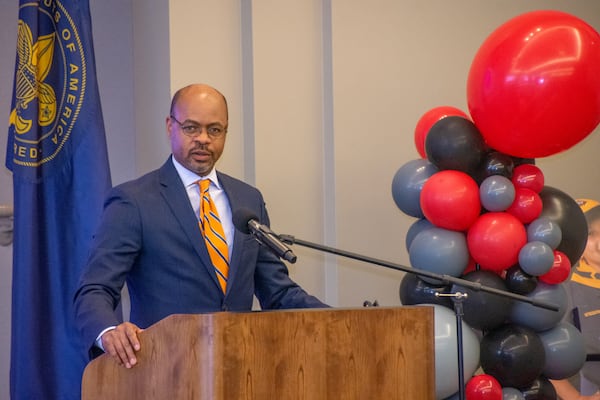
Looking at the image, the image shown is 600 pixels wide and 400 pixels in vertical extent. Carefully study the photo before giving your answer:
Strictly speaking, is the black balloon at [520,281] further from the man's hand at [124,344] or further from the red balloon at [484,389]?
the man's hand at [124,344]

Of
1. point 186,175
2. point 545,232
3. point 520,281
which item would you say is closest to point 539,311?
point 520,281

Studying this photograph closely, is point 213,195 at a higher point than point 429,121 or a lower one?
lower

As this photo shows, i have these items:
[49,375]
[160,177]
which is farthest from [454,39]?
[49,375]

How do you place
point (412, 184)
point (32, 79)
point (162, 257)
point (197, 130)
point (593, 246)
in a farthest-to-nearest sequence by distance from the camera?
point (593, 246) → point (32, 79) → point (412, 184) → point (197, 130) → point (162, 257)

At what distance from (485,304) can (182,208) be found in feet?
3.86

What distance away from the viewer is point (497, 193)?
329cm

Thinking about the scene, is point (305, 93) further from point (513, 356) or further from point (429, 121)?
point (513, 356)

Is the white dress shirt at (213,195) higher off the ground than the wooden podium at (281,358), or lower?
higher

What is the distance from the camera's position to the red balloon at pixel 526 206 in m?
3.35

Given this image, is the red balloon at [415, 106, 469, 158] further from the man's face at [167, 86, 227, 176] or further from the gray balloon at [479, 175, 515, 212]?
the man's face at [167, 86, 227, 176]

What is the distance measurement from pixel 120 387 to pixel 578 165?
11.3ft

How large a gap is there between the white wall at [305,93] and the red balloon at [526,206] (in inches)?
41.0

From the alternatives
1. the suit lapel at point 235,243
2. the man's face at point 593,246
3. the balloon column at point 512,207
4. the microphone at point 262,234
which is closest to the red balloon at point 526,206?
the balloon column at point 512,207

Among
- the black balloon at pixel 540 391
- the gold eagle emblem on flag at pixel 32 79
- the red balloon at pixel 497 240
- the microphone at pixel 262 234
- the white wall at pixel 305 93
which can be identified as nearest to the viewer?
the microphone at pixel 262 234
